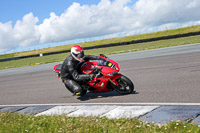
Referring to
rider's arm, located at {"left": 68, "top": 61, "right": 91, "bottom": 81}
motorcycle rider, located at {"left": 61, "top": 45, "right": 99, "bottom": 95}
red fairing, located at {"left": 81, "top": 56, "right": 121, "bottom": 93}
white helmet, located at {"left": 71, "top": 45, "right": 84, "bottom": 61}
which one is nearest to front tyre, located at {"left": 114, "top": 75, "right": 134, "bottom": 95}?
red fairing, located at {"left": 81, "top": 56, "right": 121, "bottom": 93}

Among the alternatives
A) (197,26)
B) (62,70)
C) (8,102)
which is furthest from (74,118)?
(197,26)

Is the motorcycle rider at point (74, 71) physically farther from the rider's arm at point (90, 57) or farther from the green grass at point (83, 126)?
the green grass at point (83, 126)

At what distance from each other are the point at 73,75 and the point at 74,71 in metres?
0.12

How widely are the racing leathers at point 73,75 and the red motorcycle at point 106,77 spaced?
16cm

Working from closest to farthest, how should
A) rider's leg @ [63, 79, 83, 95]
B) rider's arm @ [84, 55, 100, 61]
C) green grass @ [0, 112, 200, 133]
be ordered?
green grass @ [0, 112, 200, 133] < rider's arm @ [84, 55, 100, 61] < rider's leg @ [63, 79, 83, 95]

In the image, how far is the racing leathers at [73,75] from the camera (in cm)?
794

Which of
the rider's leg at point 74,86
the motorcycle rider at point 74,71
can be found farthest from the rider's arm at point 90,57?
the rider's leg at point 74,86

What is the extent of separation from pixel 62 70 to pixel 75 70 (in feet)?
1.74

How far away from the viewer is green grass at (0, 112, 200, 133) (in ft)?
14.5

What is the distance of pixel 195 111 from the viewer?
525 centimetres

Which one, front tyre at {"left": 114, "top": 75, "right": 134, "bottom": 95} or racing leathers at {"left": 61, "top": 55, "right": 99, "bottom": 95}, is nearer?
front tyre at {"left": 114, "top": 75, "right": 134, "bottom": 95}

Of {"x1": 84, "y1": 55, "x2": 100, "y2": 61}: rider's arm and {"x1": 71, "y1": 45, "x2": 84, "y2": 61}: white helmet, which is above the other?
{"x1": 71, "y1": 45, "x2": 84, "y2": 61}: white helmet

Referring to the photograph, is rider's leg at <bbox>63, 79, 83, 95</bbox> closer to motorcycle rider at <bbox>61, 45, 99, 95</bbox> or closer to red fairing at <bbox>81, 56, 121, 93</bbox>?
motorcycle rider at <bbox>61, 45, 99, 95</bbox>

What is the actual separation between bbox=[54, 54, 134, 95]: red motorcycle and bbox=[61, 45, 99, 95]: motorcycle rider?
17 centimetres
